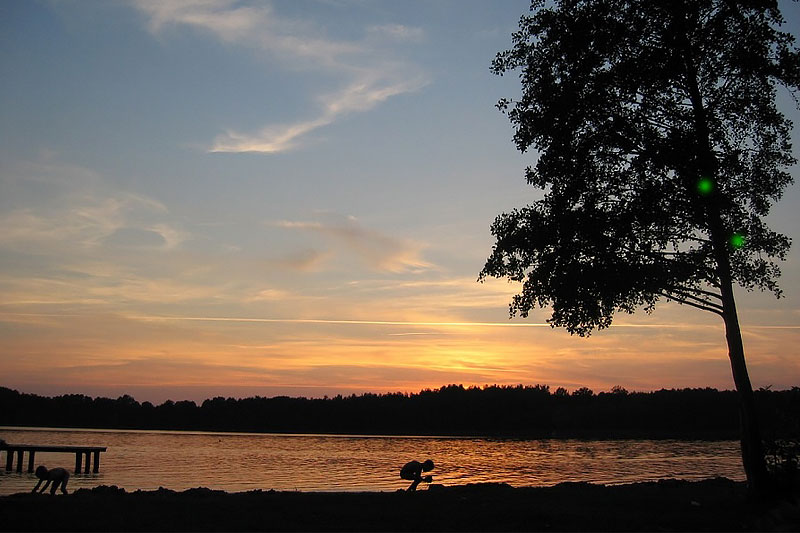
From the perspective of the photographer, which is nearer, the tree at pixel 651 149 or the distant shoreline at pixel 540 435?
the tree at pixel 651 149

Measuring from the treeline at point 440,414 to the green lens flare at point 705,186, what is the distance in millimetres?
125004

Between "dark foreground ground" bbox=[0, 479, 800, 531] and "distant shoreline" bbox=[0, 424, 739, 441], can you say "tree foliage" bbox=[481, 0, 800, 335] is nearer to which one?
"dark foreground ground" bbox=[0, 479, 800, 531]

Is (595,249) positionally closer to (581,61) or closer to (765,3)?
(581,61)

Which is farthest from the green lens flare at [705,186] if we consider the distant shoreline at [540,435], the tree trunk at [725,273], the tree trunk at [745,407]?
the distant shoreline at [540,435]

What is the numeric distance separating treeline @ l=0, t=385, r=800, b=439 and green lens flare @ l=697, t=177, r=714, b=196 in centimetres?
12500

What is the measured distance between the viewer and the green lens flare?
17953 millimetres

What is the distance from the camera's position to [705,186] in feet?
59.2

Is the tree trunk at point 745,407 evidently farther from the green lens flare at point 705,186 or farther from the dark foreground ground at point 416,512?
the green lens flare at point 705,186

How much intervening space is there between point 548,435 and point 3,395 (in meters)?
134

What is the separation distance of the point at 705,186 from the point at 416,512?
1123 cm

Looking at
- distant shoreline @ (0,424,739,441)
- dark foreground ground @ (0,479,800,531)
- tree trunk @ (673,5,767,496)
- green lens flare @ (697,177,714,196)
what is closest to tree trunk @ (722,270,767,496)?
tree trunk @ (673,5,767,496)

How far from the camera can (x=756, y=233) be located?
1903 centimetres

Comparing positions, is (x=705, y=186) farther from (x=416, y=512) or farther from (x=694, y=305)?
(x=416, y=512)

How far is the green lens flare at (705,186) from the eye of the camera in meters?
18.0
